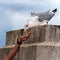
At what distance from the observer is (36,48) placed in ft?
17.1

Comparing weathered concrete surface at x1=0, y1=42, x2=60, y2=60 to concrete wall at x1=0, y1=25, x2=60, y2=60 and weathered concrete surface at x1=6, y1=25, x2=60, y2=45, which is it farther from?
weathered concrete surface at x1=6, y1=25, x2=60, y2=45

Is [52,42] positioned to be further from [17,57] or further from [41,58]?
[17,57]

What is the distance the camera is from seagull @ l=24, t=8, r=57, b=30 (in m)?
5.70

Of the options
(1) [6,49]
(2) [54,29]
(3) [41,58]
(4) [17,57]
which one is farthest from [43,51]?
(1) [6,49]

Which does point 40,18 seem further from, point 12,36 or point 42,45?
point 12,36

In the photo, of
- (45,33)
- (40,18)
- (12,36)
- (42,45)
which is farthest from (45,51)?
(12,36)

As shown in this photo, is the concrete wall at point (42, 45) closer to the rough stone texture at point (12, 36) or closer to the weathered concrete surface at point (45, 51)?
the weathered concrete surface at point (45, 51)

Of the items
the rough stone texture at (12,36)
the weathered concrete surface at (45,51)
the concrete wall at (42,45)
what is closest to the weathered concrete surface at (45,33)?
the concrete wall at (42,45)

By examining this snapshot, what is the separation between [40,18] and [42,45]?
0.81m

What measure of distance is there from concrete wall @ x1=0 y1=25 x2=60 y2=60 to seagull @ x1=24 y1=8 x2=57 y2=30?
7.1 inches

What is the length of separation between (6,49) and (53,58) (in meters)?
1.66

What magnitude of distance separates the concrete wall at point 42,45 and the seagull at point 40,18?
18cm

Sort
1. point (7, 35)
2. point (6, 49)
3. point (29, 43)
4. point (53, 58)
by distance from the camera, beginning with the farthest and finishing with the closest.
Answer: point (7, 35) → point (6, 49) → point (29, 43) → point (53, 58)

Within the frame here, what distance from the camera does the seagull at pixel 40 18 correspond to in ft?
18.7
